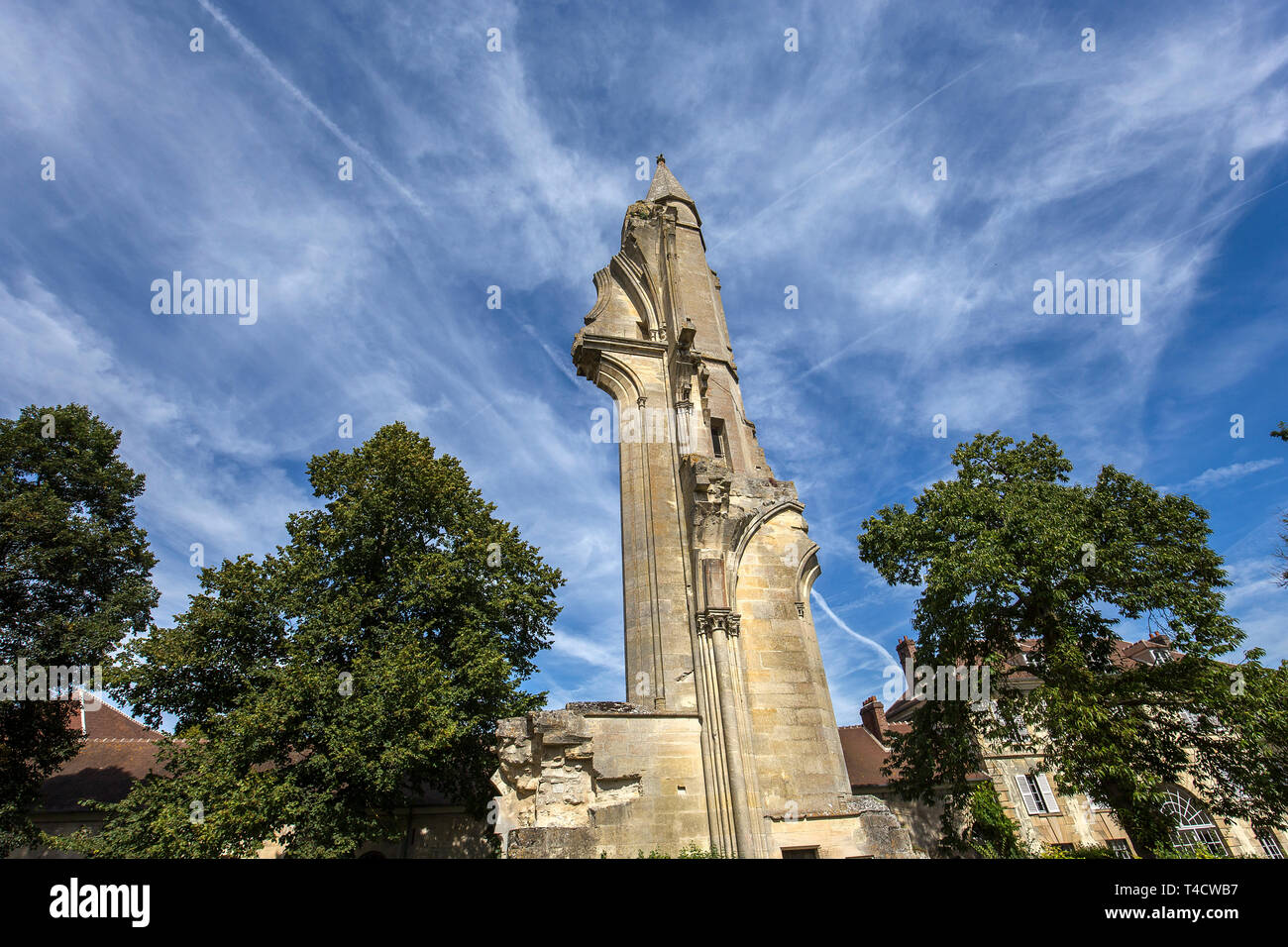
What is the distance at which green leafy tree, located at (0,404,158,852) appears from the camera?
47.8ft

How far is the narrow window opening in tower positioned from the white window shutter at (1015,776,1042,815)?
727 inches

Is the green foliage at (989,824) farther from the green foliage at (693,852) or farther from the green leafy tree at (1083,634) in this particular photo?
the green foliage at (693,852)

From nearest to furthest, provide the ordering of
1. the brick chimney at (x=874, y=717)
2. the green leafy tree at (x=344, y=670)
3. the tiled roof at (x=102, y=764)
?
the green leafy tree at (x=344, y=670), the tiled roof at (x=102, y=764), the brick chimney at (x=874, y=717)

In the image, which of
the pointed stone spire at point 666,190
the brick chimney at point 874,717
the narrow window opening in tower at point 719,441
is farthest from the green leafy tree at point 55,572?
the brick chimney at point 874,717

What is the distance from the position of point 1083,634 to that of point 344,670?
15856mm

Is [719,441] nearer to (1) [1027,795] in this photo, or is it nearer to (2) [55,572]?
(2) [55,572]

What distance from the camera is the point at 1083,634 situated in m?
13.2

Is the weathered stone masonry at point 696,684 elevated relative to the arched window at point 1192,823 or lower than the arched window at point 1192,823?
elevated

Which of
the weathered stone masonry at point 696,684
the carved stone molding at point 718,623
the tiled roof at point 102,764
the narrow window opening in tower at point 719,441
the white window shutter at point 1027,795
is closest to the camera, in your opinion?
the weathered stone masonry at point 696,684

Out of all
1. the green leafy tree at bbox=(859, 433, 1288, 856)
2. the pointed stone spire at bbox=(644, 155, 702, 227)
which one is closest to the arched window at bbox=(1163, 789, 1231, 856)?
the green leafy tree at bbox=(859, 433, 1288, 856)

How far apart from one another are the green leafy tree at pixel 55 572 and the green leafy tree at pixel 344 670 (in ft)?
10.4

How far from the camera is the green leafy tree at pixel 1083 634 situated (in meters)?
11.0

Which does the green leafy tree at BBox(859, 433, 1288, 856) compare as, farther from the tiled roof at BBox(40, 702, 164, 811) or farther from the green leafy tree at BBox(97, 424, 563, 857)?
the tiled roof at BBox(40, 702, 164, 811)
